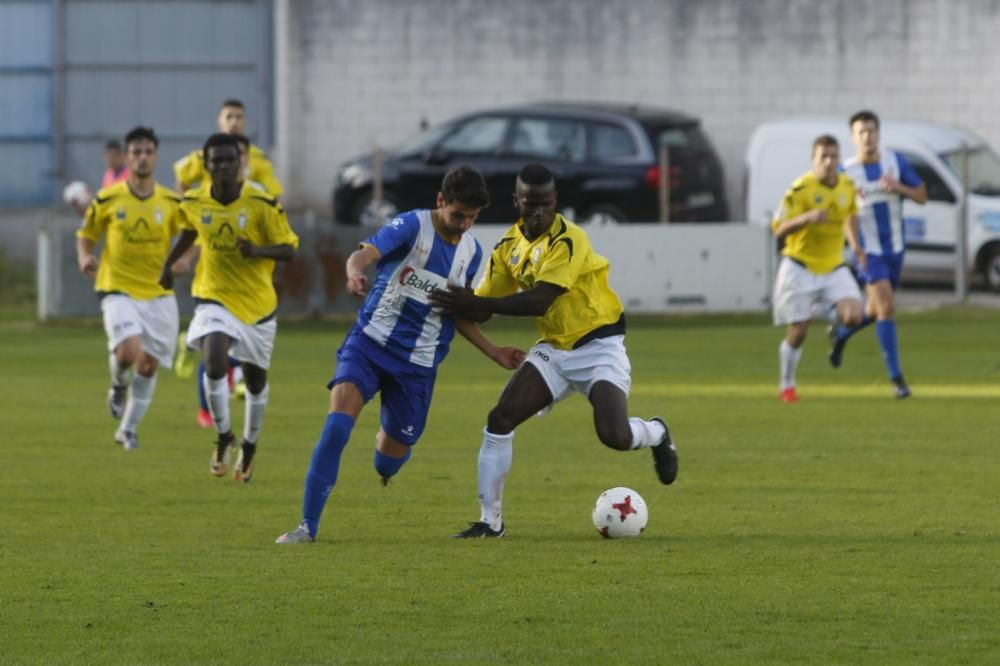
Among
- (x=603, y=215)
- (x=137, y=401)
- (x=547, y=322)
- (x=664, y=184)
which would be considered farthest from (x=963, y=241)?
(x=547, y=322)

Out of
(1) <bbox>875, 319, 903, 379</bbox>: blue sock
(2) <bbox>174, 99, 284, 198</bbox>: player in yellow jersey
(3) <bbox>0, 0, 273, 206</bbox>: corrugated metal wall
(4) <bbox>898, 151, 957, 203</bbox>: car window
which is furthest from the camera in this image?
(3) <bbox>0, 0, 273, 206</bbox>: corrugated metal wall

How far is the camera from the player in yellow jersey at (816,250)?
1709cm

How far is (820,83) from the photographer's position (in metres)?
33.8

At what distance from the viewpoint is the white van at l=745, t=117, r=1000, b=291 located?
92.5 ft

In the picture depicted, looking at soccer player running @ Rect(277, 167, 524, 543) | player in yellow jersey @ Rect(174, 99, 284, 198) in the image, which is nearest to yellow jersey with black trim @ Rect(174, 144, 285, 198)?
player in yellow jersey @ Rect(174, 99, 284, 198)

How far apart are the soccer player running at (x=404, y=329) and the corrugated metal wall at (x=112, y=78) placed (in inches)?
998

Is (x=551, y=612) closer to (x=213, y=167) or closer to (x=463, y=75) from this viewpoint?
(x=213, y=167)

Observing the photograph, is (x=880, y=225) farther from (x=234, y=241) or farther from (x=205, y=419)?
(x=234, y=241)

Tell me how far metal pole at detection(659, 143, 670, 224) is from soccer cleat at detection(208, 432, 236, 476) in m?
15.4

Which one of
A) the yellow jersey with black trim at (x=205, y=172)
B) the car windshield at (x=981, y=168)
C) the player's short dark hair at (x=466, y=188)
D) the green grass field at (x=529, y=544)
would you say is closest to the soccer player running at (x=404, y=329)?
the player's short dark hair at (x=466, y=188)

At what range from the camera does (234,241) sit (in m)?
12.7

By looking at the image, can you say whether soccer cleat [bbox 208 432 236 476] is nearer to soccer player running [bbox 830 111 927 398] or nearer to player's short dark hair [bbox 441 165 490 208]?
player's short dark hair [bbox 441 165 490 208]

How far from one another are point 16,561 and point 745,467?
5135 mm

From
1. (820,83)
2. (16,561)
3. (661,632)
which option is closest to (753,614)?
(661,632)
